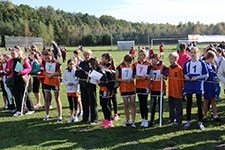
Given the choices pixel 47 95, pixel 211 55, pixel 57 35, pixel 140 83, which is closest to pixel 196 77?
Answer: pixel 211 55

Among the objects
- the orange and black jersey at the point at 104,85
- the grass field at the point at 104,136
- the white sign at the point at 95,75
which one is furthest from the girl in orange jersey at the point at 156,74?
the white sign at the point at 95,75

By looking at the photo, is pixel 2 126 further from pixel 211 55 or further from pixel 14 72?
pixel 211 55

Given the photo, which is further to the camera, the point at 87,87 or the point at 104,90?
the point at 87,87

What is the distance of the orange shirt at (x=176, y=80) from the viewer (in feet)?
19.2

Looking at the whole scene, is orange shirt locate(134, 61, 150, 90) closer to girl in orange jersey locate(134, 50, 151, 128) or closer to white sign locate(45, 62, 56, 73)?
girl in orange jersey locate(134, 50, 151, 128)

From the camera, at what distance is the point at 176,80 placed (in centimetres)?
584

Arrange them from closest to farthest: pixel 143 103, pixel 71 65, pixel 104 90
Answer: pixel 143 103, pixel 104 90, pixel 71 65

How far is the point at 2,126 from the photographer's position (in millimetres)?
6781

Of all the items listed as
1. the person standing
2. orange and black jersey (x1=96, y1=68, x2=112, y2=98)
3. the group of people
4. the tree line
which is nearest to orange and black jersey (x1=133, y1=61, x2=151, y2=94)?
the group of people

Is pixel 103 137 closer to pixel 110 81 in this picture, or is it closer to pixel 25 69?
pixel 110 81

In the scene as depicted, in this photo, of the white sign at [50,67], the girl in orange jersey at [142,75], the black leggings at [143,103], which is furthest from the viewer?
the white sign at [50,67]

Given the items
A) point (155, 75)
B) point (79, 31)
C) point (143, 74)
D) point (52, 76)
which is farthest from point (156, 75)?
point (79, 31)

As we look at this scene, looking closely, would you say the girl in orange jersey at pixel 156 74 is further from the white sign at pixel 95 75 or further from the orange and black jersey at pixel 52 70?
the orange and black jersey at pixel 52 70

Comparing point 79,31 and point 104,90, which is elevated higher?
point 79,31
